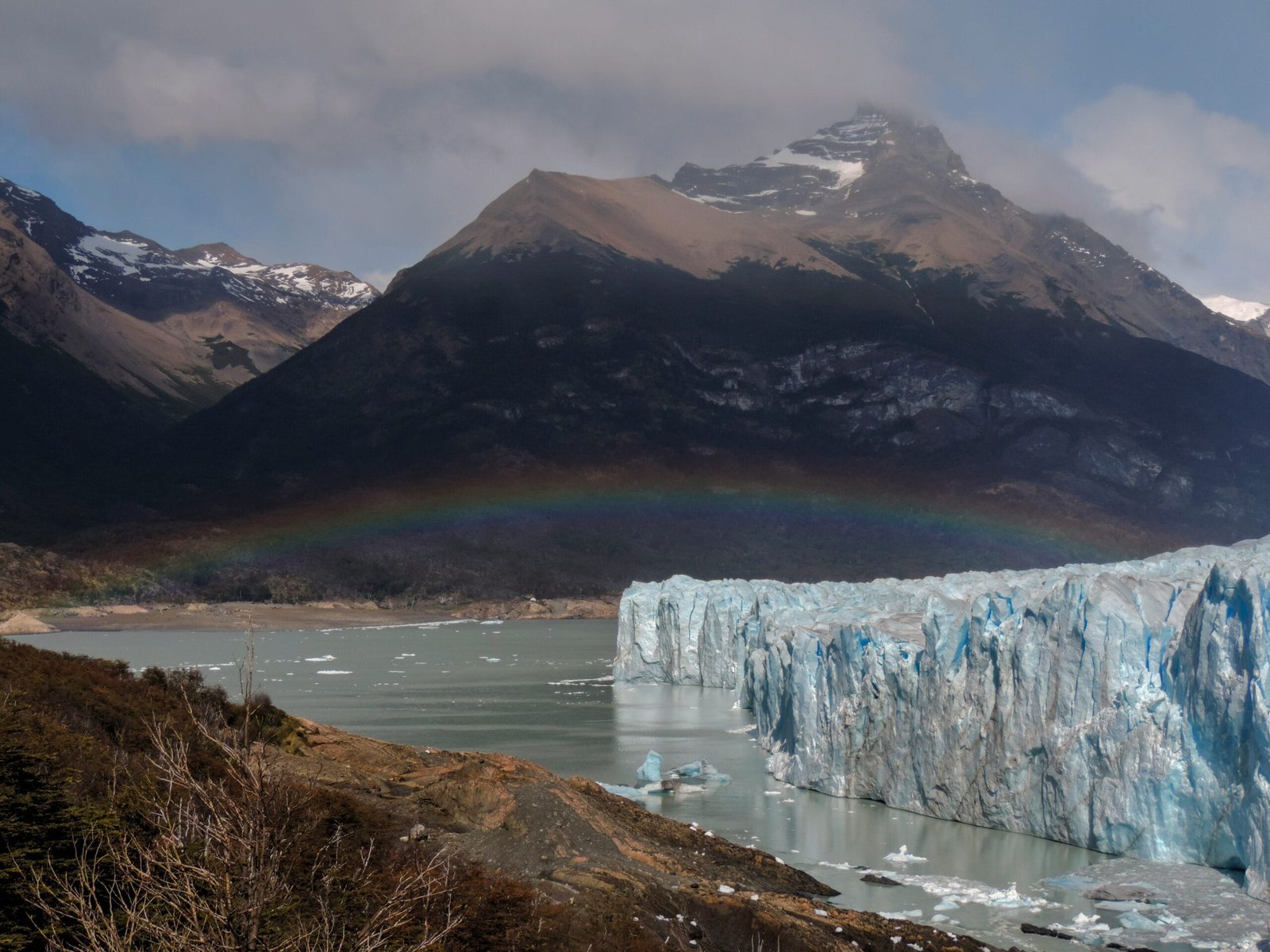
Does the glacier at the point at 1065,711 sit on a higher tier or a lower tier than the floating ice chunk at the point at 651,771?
higher

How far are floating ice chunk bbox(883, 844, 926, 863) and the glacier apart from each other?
234 centimetres

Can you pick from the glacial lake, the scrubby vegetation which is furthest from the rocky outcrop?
the scrubby vegetation

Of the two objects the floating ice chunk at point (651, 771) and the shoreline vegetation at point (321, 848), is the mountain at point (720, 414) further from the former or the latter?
the shoreline vegetation at point (321, 848)

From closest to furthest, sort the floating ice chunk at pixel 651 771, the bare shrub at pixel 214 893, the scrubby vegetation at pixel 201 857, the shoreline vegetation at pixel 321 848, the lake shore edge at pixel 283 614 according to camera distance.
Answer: the bare shrub at pixel 214 893 → the scrubby vegetation at pixel 201 857 → the shoreline vegetation at pixel 321 848 → the floating ice chunk at pixel 651 771 → the lake shore edge at pixel 283 614

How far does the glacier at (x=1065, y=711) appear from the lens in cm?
2000

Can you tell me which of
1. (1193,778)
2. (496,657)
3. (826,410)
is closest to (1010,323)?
(826,410)

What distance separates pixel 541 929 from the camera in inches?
543

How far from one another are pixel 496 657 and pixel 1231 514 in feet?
393

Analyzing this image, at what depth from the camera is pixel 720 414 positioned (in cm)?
16962

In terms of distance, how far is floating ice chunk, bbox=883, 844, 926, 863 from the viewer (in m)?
22.5

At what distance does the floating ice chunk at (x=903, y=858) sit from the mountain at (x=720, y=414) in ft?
350

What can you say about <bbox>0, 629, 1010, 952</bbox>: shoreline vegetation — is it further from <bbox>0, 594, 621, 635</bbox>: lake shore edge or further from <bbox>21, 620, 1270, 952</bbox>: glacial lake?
<bbox>0, 594, 621, 635</bbox>: lake shore edge

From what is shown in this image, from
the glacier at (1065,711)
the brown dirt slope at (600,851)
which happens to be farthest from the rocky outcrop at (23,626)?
the brown dirt slope at (600,851)

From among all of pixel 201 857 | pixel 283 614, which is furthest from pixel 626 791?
pixel 283 614
